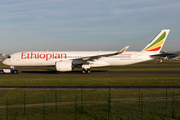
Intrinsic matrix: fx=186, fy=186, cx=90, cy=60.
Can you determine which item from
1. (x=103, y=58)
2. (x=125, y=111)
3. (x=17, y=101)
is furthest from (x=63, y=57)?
(x=125, y=111)

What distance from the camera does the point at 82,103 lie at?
1422 centimetres

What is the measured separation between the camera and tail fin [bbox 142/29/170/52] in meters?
44.0

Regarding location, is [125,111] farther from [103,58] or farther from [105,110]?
[103,58]

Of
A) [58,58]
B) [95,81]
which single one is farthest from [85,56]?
[95,81]

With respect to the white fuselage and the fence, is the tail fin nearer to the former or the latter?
the white fuselage

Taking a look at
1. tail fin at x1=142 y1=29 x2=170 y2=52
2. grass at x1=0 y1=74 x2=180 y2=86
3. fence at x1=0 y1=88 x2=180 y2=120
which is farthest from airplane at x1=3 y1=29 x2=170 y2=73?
fence at x1=0 y1=88 x2=180 y2=120

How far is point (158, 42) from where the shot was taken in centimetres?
4422

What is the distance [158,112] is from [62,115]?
7.05 metres

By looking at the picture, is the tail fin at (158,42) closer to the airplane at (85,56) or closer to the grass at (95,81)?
the airplane at (85,56)

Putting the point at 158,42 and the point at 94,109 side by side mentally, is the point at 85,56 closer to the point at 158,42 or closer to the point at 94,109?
the point at 158,42

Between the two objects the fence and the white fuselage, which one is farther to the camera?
the white fuselage

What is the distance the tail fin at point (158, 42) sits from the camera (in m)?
44.0

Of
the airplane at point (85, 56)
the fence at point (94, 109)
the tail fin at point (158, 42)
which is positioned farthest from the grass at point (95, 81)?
the tail fin at point (158, 42)

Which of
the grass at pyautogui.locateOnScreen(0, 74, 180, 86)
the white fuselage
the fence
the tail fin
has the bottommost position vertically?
the fence
